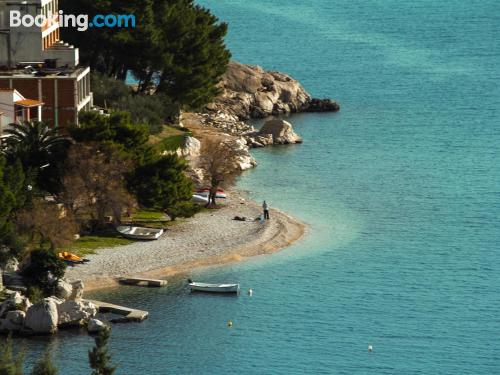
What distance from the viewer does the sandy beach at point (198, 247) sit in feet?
325

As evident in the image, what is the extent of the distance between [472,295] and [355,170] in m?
37.8

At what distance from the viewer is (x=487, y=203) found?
402ft

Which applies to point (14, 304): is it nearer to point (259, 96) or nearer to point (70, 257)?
point (70, 257)

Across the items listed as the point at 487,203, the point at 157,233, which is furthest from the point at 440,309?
the point at 487,203

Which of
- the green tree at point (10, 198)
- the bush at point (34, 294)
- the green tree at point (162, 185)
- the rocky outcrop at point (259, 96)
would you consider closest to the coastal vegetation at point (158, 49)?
the rocky outcrop at point (259, 96)

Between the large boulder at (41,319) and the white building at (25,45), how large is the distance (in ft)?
127

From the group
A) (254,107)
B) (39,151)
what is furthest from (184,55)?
(39,151)

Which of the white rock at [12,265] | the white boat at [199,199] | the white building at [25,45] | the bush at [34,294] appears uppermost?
the white building at [25,45]

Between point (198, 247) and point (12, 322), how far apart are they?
20.0 meters

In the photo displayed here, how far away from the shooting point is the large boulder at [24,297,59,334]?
87750mm

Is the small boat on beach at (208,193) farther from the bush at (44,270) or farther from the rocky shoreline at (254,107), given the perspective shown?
the bush at (44,270)

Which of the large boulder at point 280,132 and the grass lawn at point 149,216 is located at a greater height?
the large boulder at point 280,132

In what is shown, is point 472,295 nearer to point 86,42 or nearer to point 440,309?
point 440,309

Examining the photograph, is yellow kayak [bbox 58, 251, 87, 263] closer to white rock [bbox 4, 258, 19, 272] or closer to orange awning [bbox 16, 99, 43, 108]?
white rock [bbox 4, 258, 19, 272]
